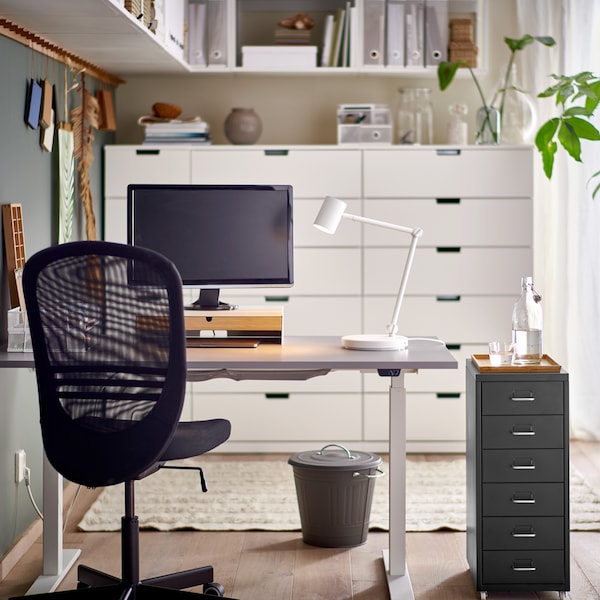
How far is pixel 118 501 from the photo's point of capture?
3.83 meters

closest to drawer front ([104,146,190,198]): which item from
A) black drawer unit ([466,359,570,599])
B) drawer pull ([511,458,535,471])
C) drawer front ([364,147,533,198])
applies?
drawer front ([364,147,533,198])

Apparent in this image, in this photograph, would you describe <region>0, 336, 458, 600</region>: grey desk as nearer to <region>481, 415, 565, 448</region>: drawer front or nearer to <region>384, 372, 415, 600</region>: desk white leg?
<region>384, 372, 415, 600</region>: desk white leg

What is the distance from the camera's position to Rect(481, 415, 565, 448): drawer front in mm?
2834

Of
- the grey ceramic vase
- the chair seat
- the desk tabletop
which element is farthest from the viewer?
the grey ceramic vase

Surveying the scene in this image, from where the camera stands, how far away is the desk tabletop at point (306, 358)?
8.86 feet

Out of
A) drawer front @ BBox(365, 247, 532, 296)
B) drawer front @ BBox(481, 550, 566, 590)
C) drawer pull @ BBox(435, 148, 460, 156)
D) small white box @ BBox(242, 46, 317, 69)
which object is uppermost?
small white box @ BBox(242, 46, 317, 69)

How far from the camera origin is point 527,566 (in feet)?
9.36

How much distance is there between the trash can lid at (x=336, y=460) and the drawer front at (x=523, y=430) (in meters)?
0.56

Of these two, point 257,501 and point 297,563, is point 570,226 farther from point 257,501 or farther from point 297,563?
point 297,563

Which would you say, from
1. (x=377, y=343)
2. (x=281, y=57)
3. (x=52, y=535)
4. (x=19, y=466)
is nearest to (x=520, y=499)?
(x=377, y=343)

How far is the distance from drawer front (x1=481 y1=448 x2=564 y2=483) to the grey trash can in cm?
52

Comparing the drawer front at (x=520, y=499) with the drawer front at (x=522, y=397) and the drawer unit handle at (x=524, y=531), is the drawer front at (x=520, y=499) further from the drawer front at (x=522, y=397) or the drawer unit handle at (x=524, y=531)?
the drawer front at (x=522, y=397)

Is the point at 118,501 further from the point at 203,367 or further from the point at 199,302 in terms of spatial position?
the point at 203,367

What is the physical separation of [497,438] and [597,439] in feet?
7.18
